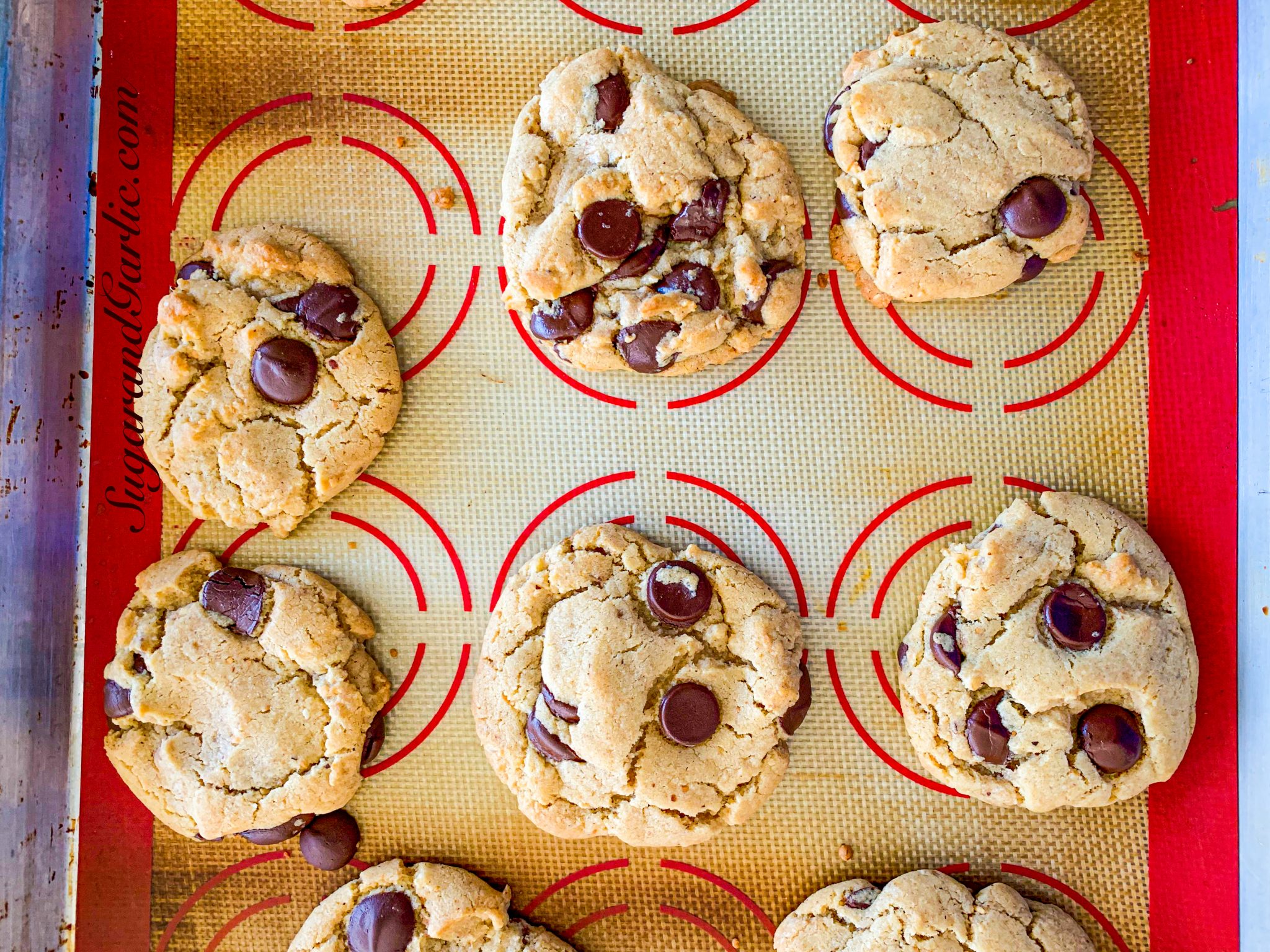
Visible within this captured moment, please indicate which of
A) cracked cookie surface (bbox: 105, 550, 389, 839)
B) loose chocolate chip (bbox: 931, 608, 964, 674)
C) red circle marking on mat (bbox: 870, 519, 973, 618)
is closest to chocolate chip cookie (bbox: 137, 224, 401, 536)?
cracked cookie surface (bbox: 105, 550, 389, 839)

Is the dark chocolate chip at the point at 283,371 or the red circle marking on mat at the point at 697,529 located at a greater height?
the dark chocolate chip at the point at 283,371

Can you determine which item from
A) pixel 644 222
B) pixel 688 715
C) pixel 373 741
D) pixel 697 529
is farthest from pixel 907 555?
pixel 373 741

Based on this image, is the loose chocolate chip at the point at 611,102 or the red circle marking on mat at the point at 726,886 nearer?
the loose chocolate chip at the point at 611,102

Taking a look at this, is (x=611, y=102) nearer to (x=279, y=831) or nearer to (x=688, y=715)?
(x=688, y=715)

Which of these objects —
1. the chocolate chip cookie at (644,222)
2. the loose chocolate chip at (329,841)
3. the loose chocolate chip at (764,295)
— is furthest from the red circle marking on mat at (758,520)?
the loose chocolate chip at (329,841)

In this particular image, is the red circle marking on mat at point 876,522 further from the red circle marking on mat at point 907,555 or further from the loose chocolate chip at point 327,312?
the loose chocolate chip at point 327,312

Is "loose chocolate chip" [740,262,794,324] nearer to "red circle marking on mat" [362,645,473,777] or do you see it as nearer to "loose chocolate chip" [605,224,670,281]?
"loose chocolate chip" [605,224,670,281]

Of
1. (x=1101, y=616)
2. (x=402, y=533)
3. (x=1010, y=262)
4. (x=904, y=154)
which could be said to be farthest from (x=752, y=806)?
(x=904, y=154)

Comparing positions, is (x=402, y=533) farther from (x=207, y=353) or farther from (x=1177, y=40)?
(x=1177, y=40)
